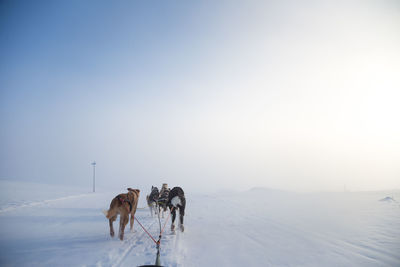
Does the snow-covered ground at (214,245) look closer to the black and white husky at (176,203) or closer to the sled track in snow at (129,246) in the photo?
the sled track in snow at (129,246)

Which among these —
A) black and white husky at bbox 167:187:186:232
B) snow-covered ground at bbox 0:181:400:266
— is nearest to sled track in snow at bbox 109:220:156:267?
snow-covered ground at bbox 0:181:400:266

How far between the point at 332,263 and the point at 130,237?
611 cm

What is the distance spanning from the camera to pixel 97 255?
5.24 meters

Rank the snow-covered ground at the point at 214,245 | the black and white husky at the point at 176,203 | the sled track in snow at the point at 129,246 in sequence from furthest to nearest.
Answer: the black and white husky at the point at 176,203 < the snow-covered ground at the point at 214,245 < the sled track in snow at the point at 129,246

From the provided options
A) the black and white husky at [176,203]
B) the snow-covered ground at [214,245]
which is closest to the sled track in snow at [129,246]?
the snow-covered ground at [214,245]

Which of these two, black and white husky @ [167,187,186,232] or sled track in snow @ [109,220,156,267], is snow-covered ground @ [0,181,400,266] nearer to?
sled track in snow @ [109,220,156,267]

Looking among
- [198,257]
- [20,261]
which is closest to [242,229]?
[198,257]

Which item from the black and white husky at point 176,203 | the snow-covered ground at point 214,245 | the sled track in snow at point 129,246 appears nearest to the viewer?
the sled track in snow at point 129,246

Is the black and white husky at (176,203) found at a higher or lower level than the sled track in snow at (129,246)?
higher

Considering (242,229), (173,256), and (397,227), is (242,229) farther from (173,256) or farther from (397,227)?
(397,227)

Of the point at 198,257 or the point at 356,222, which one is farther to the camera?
the point at 356,222

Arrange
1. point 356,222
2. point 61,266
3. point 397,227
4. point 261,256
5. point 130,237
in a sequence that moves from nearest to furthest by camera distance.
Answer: point 61,266 < point 261,256 < point 130,237 < point 397,227 < point 356,222

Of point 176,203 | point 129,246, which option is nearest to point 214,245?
point 176,203

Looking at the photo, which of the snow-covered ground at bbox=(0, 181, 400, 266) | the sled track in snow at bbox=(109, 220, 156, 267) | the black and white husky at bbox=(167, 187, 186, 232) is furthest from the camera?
the black and white husky at bbox=(167, 187, 186, 232)
